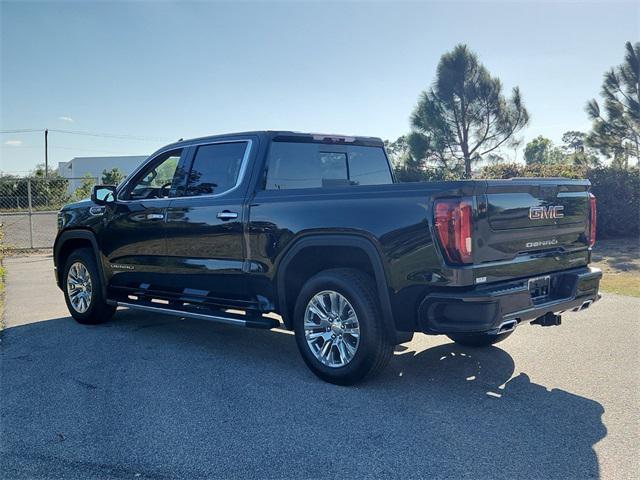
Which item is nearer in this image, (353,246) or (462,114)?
(353,246)

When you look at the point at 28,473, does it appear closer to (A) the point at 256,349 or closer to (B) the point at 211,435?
(B) the point at 211,435

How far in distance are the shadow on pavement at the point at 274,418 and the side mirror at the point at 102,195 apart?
Result: 1.63 meters

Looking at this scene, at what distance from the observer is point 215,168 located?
5590 mm

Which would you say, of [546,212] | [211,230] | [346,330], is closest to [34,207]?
[211,230]

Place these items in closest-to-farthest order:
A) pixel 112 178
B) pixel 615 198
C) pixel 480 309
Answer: pixel 480 309 → pixel 615 198 → pixel 112 178

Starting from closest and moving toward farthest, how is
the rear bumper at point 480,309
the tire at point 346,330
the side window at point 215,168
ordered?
the rear bumper at point 480,309 → the tire at point 346,330 → the side window at point 215,168

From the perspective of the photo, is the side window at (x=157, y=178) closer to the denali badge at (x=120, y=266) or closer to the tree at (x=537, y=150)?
the denali badge at (x=120, y=266)

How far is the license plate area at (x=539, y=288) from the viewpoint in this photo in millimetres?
4207

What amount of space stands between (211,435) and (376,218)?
182cm

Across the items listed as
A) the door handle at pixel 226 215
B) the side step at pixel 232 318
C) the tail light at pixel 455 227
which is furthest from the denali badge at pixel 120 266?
the tail light at pixel 455 227

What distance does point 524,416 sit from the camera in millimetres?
3861

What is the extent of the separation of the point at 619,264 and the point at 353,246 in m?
8.96

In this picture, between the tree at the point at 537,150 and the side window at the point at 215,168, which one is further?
the tree at the point at 537,150

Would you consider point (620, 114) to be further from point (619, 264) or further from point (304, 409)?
point (304, 409)
